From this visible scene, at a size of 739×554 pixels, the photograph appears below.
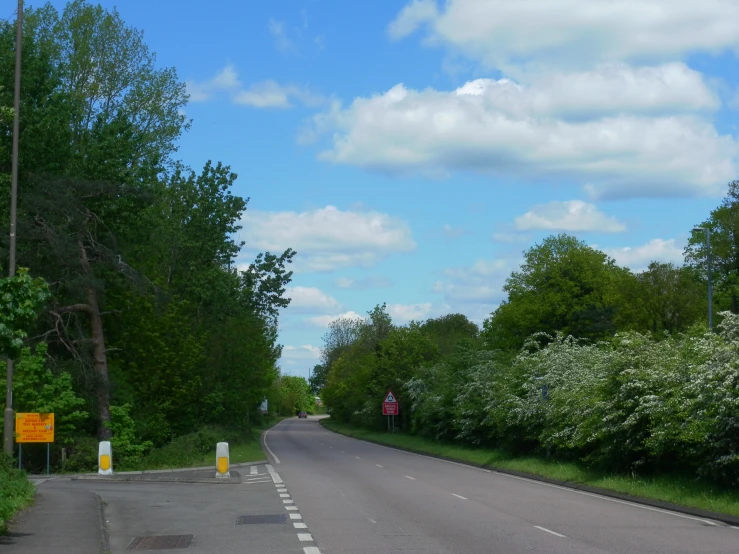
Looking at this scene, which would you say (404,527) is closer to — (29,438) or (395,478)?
(395,478)

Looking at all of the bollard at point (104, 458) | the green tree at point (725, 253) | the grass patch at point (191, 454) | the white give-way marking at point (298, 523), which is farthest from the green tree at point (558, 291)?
the white give-way marking at point (298, 523)

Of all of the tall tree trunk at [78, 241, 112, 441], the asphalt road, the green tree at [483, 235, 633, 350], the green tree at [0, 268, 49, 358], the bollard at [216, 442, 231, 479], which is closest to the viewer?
the green tree at [0, 268, 49, 358]

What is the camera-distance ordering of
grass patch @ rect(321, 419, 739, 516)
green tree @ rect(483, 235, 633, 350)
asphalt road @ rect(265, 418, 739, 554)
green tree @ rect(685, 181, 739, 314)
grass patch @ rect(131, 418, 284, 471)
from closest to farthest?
asphalt road @ rect(265, 418, 739, 554) → grass patch @ rect(321, 419, 739, 516) → grass patch @ rect(131, 418, 284, 471) → green tree @ rect(685, 181, 739, 314) → green tree @ rect(483, 235, 633, 350)

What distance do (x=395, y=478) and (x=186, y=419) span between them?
714 inches

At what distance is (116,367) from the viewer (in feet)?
131

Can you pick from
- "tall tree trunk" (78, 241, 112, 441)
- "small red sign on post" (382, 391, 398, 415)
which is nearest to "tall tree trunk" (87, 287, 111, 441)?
"tall tree trunk" (78, 241, 112, 441)

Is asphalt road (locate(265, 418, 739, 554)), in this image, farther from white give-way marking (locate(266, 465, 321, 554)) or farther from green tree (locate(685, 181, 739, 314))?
green tree (locate(685, 181, 739, 314))

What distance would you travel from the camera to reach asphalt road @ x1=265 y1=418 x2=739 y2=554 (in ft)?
42.5

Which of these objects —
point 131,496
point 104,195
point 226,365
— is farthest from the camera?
point 226,365

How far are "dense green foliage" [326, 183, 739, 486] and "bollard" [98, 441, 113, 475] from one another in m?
14.1

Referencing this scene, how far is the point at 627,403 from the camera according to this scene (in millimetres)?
24047

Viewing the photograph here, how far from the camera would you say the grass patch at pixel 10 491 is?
47.5 feet

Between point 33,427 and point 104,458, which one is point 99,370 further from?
point 33,427

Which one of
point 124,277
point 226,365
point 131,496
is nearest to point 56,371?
point 124,277
